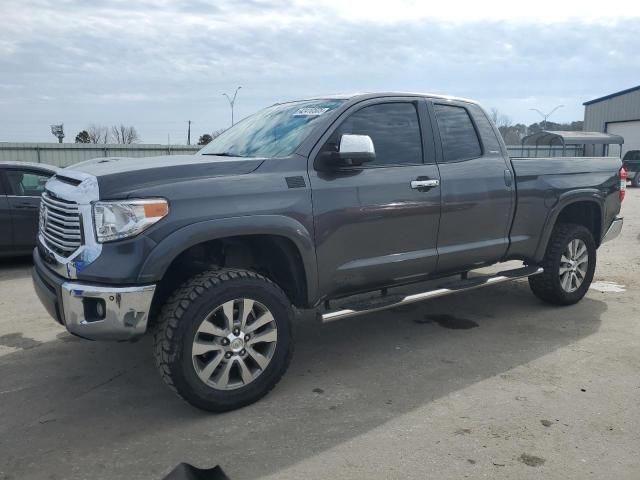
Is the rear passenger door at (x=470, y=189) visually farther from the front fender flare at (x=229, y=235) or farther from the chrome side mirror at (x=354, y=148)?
the front fender flare at (x=229, y=235)

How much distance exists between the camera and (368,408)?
350cm

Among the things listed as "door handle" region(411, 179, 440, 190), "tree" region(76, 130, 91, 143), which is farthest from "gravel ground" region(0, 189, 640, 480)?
"tree" region(76, 130, 91, 143)

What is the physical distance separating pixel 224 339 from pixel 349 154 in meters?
1.39

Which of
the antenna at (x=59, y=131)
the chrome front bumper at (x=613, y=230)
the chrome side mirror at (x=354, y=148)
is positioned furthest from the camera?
the antenna at (x=59, y=131)

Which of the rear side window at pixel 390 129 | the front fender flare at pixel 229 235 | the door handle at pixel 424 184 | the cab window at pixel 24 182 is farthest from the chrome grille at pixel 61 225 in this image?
the cab window at pixel 24 182

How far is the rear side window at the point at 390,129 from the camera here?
13.6ft

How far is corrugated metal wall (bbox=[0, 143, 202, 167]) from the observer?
2052 centimetres

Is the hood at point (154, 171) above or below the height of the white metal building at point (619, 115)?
below

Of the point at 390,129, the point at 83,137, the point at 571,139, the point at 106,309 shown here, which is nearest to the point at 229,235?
the point at 106,309

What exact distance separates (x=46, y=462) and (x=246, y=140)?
8.37 ft

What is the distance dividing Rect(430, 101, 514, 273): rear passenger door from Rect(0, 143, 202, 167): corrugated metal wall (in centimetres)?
1647

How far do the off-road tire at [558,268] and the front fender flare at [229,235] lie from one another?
2684 mm

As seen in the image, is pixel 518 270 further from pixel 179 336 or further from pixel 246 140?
pixel 179 336

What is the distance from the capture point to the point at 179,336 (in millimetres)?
3215
